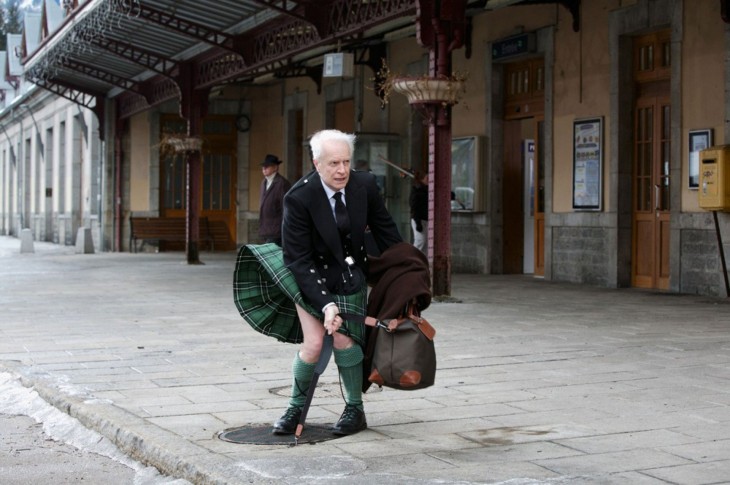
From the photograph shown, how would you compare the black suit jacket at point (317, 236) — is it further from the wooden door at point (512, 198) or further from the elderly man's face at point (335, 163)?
the wooden door at point (512, 198)

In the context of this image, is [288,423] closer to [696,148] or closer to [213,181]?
[696,148]

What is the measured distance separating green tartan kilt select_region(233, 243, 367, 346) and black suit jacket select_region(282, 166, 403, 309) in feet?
0.41

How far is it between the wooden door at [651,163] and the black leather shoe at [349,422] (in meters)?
10.1

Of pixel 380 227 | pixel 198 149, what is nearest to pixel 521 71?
pixel 198 149

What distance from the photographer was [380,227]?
17.8 ft

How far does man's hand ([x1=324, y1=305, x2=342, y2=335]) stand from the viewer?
5004 millimetres

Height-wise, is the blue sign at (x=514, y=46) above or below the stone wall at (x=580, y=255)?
above

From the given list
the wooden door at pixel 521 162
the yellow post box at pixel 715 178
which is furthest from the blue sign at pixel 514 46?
the yellow post box at pixel 715 178

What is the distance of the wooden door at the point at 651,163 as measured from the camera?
48.2 ft

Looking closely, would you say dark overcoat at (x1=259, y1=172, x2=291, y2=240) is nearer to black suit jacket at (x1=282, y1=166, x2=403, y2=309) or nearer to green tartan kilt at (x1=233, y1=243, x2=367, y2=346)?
green tartan kilt at (x1=233, y1=243, x2=367, y2=346)

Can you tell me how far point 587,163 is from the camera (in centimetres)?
1585

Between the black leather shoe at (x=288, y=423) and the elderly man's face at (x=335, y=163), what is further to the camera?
the black leather shoe at (x=288, y=423)

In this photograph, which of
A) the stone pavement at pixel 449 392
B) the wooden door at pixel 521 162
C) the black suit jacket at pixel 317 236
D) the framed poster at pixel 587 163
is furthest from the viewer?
the wooden door at pixel 521 162

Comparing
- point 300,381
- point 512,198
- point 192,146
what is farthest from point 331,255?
point 192,146
